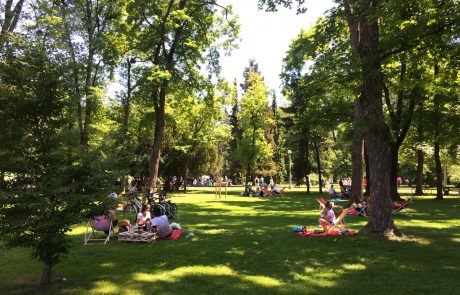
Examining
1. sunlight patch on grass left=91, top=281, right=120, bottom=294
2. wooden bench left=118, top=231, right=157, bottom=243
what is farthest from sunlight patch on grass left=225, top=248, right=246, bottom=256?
sunlight patch on grass left=91, top=281, right=120, bottom=294

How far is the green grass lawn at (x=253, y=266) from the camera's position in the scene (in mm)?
7223

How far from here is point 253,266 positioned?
8.77 m

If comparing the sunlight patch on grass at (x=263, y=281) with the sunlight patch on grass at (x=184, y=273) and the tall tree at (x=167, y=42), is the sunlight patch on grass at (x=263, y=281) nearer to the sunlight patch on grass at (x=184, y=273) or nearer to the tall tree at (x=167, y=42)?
the sunlight patch on grass at (x=184, y=273)

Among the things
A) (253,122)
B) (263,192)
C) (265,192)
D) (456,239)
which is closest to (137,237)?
(456,239)

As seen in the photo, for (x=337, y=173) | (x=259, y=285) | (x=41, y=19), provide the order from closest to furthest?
(x=259, y=285)
(x=41, y=19)
(x=337, y=173)

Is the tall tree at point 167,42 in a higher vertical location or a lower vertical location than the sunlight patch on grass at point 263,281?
higher

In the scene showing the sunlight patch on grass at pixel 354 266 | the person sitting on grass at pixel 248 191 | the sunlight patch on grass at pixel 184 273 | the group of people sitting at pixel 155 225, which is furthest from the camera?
the person sitting on grass at pixel 248 191

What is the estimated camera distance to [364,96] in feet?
39.9

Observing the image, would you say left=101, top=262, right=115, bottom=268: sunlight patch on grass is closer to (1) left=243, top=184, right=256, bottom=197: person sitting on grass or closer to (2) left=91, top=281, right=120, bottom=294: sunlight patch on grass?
(2) left=91, top=281, right=120, bottom=294: sunlight patch on grass

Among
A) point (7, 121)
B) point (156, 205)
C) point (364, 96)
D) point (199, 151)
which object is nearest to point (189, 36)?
point (156, 205)

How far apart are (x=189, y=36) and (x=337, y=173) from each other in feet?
146

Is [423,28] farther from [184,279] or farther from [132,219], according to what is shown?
[132,219]

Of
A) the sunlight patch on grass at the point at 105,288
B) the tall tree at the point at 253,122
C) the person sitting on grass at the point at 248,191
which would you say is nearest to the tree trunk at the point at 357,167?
the person sitting on grass at the point at 248,191

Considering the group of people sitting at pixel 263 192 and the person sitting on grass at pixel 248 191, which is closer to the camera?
the group of people sitting at pixel 263 192
